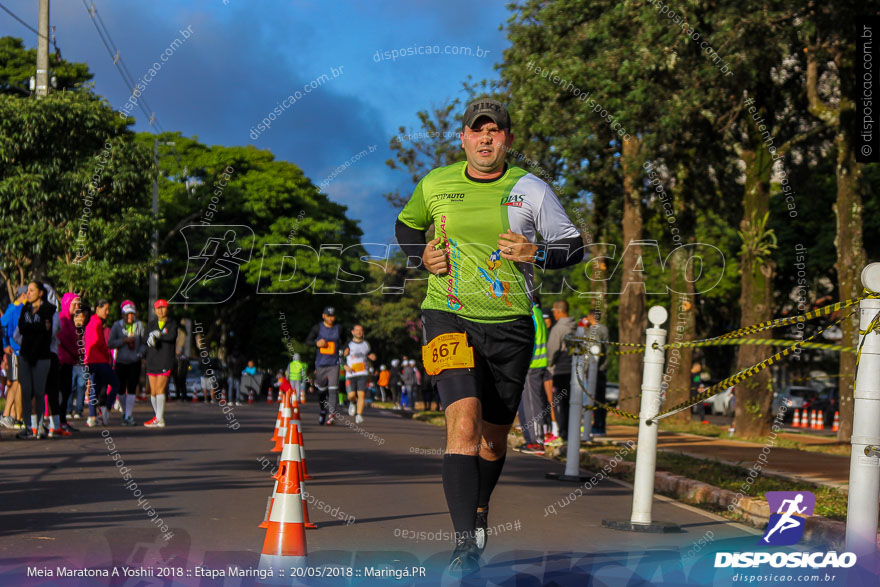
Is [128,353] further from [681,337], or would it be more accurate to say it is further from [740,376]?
[740,376]

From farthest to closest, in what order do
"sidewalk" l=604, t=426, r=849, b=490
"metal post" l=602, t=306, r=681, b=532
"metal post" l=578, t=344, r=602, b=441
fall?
1. "metal post" l=578, t=344, r=602, b=441
2. "sidewalk" l=604, t=426, r=849, b=490
3. "metal post" l=602, t=306, r=681, b=532

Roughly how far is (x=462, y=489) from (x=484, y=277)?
1.02 m

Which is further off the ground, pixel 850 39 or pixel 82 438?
pixel 850 39

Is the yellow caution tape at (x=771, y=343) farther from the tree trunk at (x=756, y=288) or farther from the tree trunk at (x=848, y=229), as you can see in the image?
the tree trunk at (x=756, y=288)

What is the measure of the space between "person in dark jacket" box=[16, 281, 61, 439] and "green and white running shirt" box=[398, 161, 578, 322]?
8639mm

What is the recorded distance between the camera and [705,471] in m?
11.3

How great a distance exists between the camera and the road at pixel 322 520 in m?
5.72

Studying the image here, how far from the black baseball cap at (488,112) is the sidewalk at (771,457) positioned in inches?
217

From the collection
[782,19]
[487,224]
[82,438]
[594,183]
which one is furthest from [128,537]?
[594,183]

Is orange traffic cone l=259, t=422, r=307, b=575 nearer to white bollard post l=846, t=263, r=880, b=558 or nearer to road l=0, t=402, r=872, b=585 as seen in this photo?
road l=0, t=402, r=872, b=585

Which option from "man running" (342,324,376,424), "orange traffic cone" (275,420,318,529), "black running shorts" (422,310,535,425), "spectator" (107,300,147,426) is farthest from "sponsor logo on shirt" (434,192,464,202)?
"man running" (342,324,376,424)

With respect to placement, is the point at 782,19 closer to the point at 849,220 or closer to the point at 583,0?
the point at 849,220

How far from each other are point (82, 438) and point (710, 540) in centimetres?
895

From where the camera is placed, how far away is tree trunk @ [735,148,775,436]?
18688 mm
